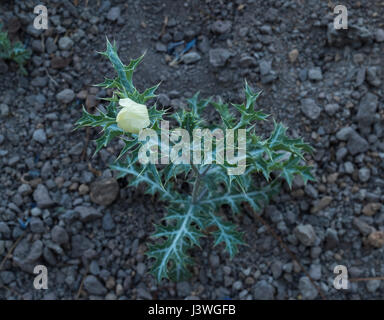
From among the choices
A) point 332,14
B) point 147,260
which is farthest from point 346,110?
point 147,260

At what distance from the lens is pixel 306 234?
8.46 feet

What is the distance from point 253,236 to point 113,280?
99 cm

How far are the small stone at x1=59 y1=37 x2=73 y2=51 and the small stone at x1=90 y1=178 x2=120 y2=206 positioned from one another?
107 centimetres

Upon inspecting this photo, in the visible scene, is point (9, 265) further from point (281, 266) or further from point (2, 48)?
point (281, 266)

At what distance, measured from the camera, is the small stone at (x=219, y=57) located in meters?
2.86

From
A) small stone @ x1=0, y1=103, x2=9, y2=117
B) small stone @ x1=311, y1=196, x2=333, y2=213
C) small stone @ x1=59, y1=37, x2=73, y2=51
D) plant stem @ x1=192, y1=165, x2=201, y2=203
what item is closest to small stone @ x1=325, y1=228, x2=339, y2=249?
small stone @ x1=311, y1=196, x2=333, y2=213

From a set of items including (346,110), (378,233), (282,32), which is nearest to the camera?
(378,233)

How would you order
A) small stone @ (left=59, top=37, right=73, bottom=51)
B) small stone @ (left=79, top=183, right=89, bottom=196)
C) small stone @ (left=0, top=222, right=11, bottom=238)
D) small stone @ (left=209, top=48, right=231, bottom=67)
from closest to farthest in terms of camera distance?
small stone @ (left=0, top=222, right=11, bottom=238) → small stone @ (left=79, top=183, right=89, bottom=196) → small stone @ (left=209, top=48, right=231, bottom=67) → small stone @ (left=59, top=37, right=73, bottom=51)

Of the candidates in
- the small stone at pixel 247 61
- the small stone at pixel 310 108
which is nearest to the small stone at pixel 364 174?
the small stone at pixel 310 108

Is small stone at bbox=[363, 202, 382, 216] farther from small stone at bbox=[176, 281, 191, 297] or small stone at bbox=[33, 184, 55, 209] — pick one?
small stone at bbox=[33, 184, 55, 209]

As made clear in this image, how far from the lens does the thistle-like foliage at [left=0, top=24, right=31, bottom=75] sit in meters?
2.78

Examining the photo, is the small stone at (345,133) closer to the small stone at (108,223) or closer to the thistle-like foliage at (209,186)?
the thistle-like foliage at (209,186)

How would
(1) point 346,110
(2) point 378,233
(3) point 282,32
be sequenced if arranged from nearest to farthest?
1. (2) point 378,233
2. (1) point 346,110
3. (3) point 282,32

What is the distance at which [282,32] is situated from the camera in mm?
2941
